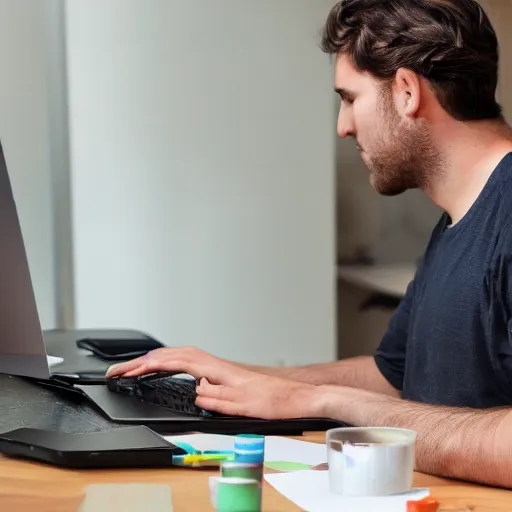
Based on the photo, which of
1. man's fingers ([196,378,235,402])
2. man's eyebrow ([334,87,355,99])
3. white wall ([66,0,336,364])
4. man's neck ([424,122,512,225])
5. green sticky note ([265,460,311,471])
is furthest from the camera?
white wall ([66,0,336,364])

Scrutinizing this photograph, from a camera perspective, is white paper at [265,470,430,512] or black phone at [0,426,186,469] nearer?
white paper at [265,470,430,512]

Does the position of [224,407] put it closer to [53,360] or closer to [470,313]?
[470,313]

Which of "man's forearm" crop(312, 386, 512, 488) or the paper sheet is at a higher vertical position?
"man's forearm" crop(312, 386, 512, 488)

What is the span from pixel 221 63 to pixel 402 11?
5.10 feet

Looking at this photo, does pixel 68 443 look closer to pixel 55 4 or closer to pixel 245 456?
pixel 245 456

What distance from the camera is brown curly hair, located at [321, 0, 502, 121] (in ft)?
5.50

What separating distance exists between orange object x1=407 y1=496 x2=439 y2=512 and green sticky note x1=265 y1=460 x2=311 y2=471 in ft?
0.75

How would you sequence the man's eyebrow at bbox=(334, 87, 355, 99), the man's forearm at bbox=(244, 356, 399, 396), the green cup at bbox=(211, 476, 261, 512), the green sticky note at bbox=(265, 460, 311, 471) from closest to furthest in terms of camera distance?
the green cup at bbox=(211, 476, 261, 512)
the green sticky note at bbox=(265, 460, 311, 471)
the man's eyebrow at bbox=(334, 87, 355, 99)
the man's forearm at bbox=(244, 356, 399, 396)

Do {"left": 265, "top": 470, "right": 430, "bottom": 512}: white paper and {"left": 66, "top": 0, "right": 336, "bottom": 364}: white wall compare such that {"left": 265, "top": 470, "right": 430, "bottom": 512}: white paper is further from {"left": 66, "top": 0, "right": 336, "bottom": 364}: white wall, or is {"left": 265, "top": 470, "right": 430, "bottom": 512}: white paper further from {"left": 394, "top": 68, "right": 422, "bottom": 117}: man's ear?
{"left": 66, "top": 0, "right": 336, "bottom": 364}: white wall

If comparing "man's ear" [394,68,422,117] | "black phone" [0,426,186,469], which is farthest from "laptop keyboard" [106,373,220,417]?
"man's ear" [394,68,422,117]

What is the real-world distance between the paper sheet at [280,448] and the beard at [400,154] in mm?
622

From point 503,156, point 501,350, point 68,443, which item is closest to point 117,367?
point 68,443

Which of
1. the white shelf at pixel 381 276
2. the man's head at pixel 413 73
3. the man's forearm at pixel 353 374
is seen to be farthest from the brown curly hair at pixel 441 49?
the white shelf at pixel 381 276

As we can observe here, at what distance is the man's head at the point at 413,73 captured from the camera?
1682mm
